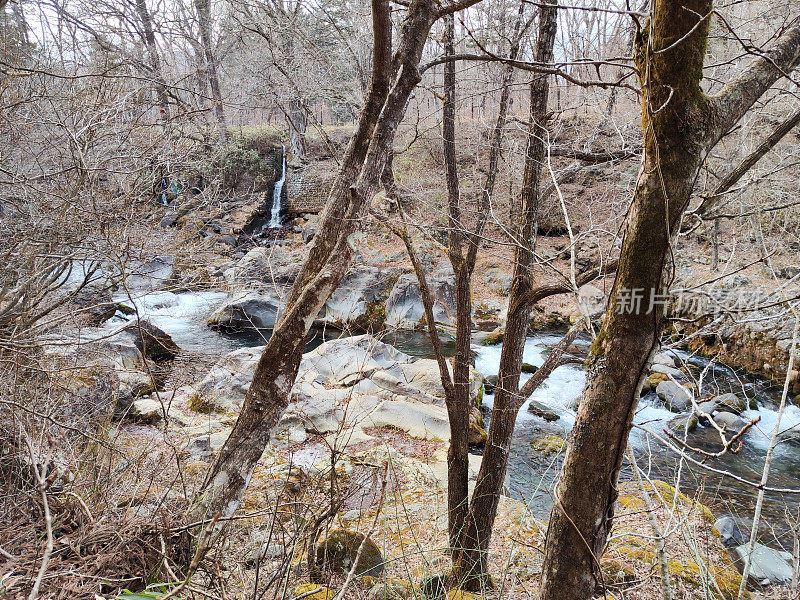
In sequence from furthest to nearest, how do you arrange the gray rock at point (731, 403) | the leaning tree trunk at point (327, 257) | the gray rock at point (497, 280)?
the gray rock at point (497, 280)
the gray rock at point (731, 403)
the leaning tree trunk at point (327, 257)

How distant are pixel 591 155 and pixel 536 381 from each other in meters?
1.75

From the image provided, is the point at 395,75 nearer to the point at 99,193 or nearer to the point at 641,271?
the point at 641,271

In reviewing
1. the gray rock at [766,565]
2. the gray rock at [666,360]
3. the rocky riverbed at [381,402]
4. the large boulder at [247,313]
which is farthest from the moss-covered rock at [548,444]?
the large boulder at [247,313]

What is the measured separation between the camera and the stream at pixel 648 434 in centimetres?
587

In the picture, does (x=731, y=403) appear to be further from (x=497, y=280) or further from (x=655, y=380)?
(x=497, y=280)

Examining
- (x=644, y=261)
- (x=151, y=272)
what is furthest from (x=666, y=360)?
(x=151, y=272)

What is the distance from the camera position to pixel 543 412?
28.6 ft

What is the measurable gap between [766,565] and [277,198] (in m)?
20.0

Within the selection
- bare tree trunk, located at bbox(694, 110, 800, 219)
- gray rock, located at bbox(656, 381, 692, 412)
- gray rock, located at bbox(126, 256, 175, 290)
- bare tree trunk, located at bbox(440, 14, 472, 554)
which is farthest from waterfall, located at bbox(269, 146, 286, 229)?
bare tree trunk, located at bbox(694, 110, 800, 219)

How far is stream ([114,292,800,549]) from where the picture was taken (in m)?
5.87

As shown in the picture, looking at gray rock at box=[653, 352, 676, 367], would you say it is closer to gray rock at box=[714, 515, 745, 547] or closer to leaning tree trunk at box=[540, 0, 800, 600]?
gray rock at box=[714, 515, 745, 547]

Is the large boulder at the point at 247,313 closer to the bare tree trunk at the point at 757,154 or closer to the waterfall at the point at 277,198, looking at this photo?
the waterfall at the point at 277,198

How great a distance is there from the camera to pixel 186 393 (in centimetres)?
873

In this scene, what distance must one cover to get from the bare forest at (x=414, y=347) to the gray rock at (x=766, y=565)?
0.04 meters
